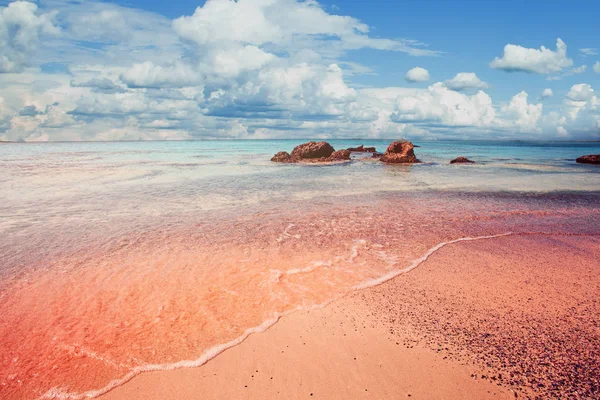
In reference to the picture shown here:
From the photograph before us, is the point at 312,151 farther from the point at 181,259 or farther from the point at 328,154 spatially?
Answer: the point at 181,259

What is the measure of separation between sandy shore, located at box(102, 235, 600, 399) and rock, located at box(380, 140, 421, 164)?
32577 millimetres

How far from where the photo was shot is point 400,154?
38.2 meters

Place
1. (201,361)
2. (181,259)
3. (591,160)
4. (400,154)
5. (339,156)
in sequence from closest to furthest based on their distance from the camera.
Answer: (201,361) → (181,259) → (400,154) → (591,160) → (339,156)

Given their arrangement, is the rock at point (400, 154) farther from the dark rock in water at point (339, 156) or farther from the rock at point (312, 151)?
the rock at point (312, 151)

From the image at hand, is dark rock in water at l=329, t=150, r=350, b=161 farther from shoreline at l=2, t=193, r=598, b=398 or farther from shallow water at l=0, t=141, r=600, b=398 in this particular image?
shoreline at l=2, t=193, r=598, b=398

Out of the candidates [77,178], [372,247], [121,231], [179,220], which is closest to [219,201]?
[179,220]

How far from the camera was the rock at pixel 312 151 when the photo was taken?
40.2m

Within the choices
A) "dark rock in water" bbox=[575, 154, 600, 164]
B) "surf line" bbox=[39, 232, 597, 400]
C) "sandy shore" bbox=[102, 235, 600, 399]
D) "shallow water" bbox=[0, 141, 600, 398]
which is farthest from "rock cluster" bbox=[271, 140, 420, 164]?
"sandy shore" bbox=[102, 235, 600, 399]

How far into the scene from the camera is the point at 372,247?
316 inches

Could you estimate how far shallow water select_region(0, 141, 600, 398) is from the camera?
13.7 feet

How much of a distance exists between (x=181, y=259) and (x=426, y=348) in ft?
16.6

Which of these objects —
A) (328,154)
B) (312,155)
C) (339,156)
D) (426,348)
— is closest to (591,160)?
(339,156)

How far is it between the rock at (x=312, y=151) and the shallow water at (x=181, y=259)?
2522cm

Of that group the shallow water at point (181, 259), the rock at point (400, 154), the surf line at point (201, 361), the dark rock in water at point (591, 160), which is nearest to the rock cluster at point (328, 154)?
the rock at point (400, 154)
